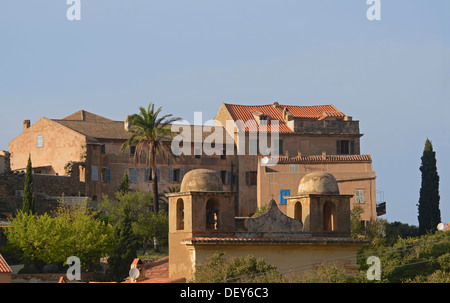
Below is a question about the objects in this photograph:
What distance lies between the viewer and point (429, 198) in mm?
80750

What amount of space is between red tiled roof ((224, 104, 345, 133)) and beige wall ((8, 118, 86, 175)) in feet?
49.4

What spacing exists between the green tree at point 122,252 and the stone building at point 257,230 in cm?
2227

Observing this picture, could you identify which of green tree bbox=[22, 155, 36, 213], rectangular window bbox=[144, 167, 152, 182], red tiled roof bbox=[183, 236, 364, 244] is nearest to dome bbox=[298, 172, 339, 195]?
red tiled roof bbox=[183, 236, 364, 244]

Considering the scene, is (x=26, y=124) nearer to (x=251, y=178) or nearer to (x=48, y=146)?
(x=48, y=146)

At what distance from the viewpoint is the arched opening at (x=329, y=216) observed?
4644 centimetres

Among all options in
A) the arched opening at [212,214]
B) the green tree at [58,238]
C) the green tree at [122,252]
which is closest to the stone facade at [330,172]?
the green tree at [122,252]

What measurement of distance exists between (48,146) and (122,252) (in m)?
23.1

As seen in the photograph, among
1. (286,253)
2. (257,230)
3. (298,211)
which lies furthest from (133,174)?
(286,253)

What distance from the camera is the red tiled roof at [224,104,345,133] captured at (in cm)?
9319

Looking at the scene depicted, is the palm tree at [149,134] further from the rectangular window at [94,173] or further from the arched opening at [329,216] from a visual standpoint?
the arched opening at [329,216]

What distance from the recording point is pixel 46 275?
67125 millimetres

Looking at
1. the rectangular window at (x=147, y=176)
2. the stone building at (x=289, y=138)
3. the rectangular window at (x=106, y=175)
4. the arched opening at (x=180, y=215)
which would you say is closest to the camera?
the arched opening at (x=180, y=215)

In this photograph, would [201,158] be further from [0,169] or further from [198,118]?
[0,169]
